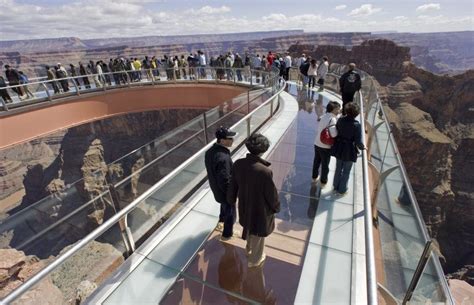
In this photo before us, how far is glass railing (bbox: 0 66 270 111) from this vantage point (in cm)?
1367

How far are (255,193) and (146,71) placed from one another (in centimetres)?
1843

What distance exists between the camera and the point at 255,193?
2.87 metres

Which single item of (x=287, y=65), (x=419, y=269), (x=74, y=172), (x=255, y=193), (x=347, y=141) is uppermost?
(x=255, y=193)

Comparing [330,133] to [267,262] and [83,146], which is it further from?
[83,146]

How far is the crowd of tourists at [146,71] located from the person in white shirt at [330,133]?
29.9 ft

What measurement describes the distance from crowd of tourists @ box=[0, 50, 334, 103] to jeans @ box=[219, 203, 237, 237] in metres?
10.8

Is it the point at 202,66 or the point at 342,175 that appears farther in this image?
the point at 202,66

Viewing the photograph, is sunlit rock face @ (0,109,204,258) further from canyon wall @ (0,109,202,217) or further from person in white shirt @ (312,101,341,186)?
person in white shirt @ (312,101,341,186)

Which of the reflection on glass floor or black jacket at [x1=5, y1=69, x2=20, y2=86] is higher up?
black jacket at [x1=5, y1=69, x2=20, y2=86]

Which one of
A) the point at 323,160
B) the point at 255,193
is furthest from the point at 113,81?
the point at 255,193

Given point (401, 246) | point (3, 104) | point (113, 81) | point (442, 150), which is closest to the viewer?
point (401, 246)

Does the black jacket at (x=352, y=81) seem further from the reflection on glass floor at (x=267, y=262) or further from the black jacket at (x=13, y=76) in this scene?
the black jacket at (x=13, y=76)

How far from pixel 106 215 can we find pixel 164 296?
2.11 meters

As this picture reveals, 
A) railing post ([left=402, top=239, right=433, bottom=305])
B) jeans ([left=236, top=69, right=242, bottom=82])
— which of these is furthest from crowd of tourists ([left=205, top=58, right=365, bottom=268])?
jeans ([left=236, top=69, right=242, bottom=82])
